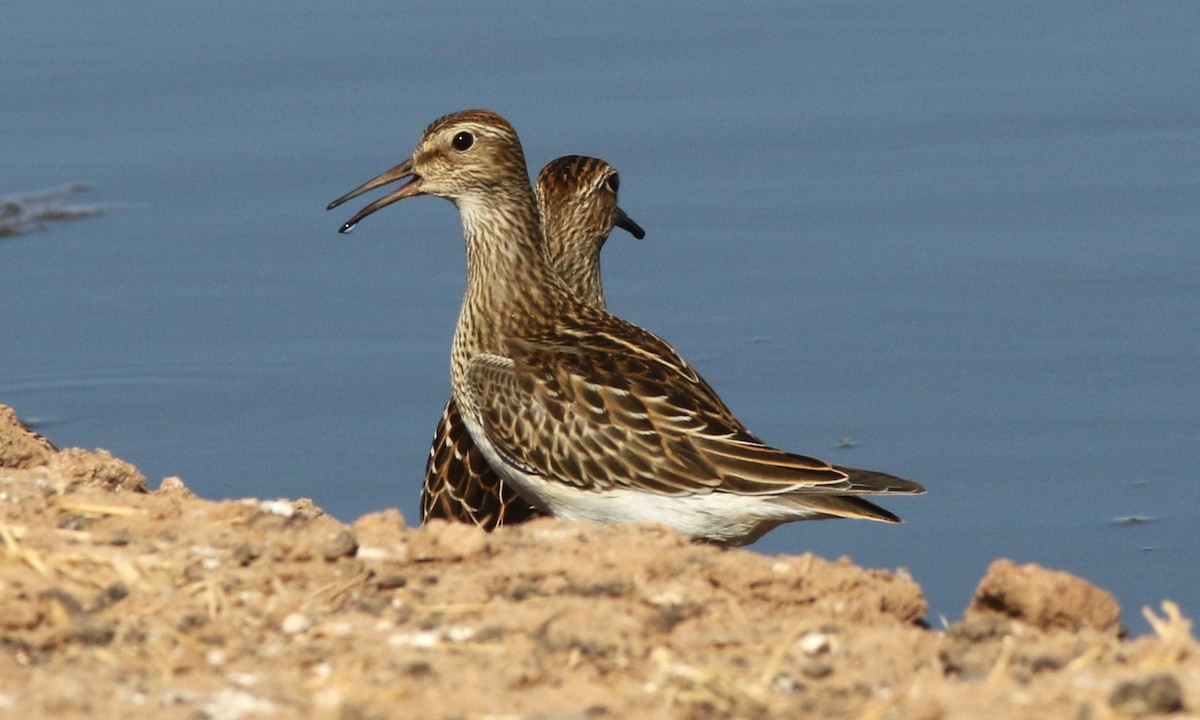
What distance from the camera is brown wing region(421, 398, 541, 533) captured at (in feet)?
28.0

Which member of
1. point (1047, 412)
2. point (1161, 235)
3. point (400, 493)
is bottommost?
point (400, 493)

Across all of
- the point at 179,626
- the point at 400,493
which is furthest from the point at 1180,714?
the point at 400,493

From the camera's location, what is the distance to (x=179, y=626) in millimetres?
4988

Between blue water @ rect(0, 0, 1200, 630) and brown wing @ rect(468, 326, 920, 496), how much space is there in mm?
1328

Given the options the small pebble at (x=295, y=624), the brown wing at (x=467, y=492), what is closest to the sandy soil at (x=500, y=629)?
the small pebble at (x=295, y=624)

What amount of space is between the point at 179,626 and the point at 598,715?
42.4 inches

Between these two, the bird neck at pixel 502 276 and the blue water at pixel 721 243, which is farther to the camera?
the blue water at pixel 721 243

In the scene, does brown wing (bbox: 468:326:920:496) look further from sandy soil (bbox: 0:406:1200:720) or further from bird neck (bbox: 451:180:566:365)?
sandy soil (bbox: 0:406:1200:720)

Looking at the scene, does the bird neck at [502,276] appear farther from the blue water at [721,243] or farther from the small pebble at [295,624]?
the small pebble at [295,624]

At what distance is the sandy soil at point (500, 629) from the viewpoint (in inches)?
178

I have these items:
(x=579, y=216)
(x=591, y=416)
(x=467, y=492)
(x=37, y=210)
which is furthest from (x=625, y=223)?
(x=37, y=210)

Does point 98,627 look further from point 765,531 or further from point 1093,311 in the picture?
point 1093,311

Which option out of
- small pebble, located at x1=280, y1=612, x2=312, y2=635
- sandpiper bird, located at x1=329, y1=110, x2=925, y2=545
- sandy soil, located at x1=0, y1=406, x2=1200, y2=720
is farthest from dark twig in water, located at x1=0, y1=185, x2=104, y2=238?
small pebble, located at x1=280, y1=612, x2=312, y2=635

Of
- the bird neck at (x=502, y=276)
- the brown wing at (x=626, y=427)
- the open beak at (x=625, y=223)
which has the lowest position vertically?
the brown wing at (x=626, y=427)
